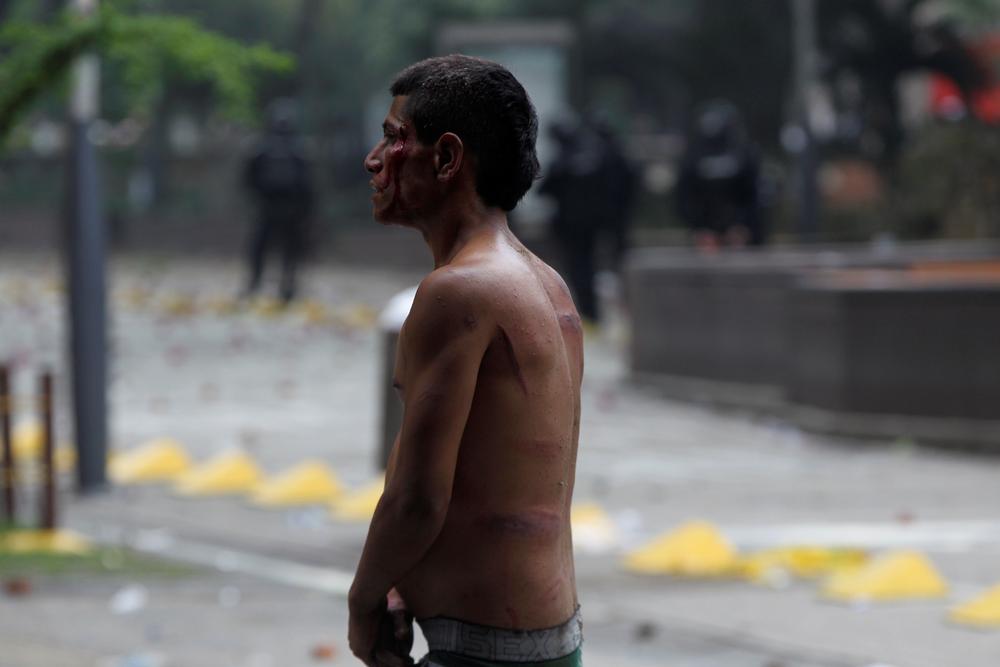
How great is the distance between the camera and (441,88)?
2828 millimetres

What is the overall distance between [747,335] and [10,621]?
847 cm

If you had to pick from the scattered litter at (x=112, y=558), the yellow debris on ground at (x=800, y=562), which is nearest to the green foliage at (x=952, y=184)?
the yellow debris on ground at (x=800, y=562)

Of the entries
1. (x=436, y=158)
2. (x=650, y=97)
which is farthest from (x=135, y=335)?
(x=650, y=97)

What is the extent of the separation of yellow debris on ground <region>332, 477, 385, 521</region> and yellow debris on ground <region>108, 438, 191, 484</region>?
1581mm

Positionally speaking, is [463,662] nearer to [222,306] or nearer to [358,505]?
[358,505]

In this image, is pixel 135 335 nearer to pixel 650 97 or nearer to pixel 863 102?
pixel 863 102

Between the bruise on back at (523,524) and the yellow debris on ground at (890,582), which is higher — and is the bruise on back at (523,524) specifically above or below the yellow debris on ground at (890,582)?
above

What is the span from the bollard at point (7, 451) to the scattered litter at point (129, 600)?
1.47 metres

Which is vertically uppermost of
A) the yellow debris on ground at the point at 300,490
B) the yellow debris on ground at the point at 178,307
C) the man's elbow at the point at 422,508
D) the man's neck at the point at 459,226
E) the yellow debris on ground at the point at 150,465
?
the man's neck at the point at 459,226

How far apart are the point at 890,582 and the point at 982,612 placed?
65 cm

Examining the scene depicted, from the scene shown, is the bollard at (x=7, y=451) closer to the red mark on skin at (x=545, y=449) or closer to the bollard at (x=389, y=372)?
the bollard at (x=389, y=372)

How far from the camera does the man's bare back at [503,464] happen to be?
109 inches

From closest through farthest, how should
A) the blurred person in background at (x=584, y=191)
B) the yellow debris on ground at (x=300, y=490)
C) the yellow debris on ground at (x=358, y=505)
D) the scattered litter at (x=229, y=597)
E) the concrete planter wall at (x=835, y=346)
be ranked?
the scattered litter at (x=229, y=597) < the yellow debris on ground at (x=358, y=505) < the yellow debris on ground at (x=300, y=490) < the concrete planter wall at (x=835, y=346) < the blurred person in background at (x=584, y=191)

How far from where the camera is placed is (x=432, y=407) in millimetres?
2713
